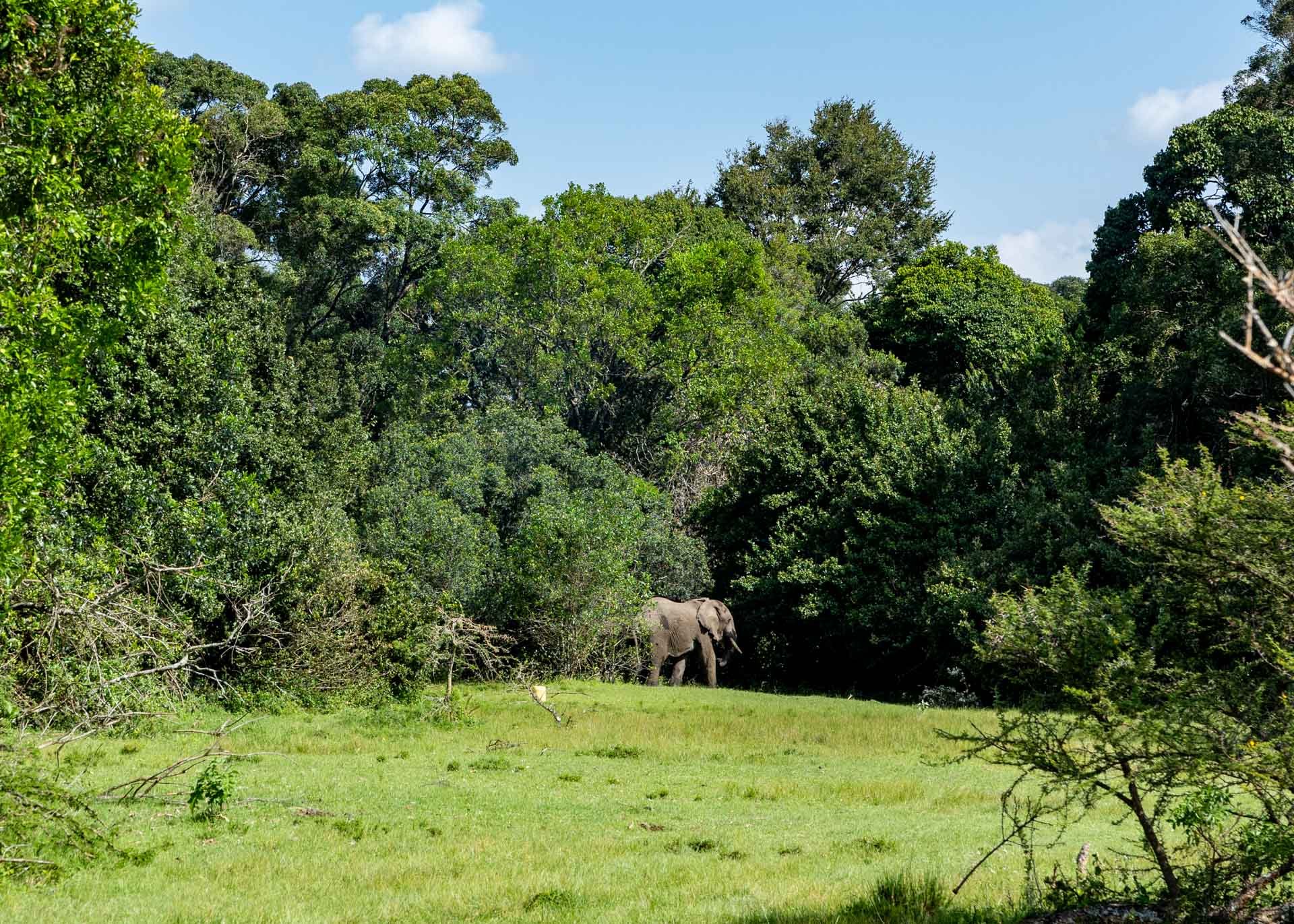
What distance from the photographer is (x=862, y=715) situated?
23891mm

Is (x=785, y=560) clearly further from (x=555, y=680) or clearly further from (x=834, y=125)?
(x=834, y=125)

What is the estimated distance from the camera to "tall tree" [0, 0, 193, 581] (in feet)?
43.4

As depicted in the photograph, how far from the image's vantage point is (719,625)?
33562 mm

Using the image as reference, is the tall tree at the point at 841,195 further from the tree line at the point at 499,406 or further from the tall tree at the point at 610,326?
the tall tree at the point at 610,326

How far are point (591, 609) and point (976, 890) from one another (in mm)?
20045

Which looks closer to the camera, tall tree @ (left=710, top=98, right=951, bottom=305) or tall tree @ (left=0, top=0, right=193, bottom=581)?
tall tree @ (left=0, top=0, right=193, bottom=581)

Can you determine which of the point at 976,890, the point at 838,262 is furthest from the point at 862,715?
the point at 838,262

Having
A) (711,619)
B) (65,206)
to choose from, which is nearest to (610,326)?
(711,619)

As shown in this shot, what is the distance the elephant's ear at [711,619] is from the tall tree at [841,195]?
1116 inches

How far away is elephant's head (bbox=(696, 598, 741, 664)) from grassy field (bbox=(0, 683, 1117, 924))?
10762 mm

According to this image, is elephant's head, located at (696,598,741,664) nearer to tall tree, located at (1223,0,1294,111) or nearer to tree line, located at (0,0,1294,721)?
tree line, located at (0,0,1294,721)

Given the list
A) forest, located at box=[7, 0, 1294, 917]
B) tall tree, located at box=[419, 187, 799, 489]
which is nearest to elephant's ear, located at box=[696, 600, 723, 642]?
forest, located at box=[7, 0, 1294, 917]

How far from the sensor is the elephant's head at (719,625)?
33062 mm

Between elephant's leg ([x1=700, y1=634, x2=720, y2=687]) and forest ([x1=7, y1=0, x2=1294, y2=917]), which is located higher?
forest ([x1=7, y1=0, x2=1294, y2=917])
